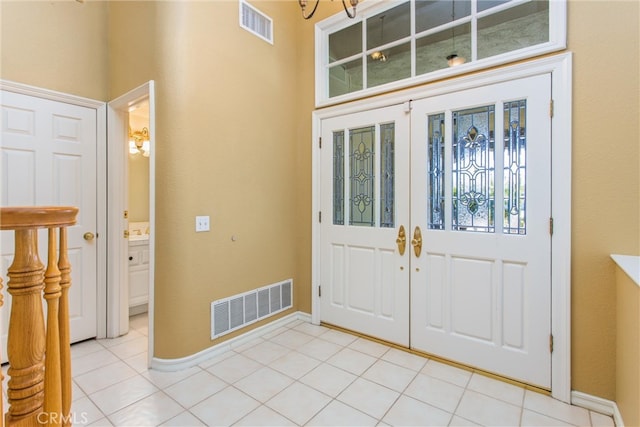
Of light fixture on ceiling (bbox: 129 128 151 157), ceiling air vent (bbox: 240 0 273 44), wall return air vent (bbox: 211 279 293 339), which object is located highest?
ceiling air vent (bbox: 240 0 273 44)

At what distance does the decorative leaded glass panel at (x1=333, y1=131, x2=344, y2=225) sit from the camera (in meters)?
3.06

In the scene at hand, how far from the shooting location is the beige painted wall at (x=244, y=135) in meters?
1.91

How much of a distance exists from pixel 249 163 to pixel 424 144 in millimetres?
1515

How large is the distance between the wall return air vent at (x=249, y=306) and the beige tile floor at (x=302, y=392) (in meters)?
0.23

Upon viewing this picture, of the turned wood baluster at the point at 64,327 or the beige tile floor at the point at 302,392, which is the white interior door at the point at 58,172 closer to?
the beige tile floor at the point at 302,392

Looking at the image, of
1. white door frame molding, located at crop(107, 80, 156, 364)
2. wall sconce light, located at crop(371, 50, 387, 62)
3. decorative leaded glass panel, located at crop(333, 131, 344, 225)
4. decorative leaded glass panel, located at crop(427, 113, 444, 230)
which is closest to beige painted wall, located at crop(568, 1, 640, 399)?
decorative leaded glass panel, located at crop(427, 113, 444, 230)

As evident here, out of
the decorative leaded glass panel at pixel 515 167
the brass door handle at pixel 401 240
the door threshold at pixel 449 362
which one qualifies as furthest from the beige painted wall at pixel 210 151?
the decorative leaded glass panel at pixel 515 167

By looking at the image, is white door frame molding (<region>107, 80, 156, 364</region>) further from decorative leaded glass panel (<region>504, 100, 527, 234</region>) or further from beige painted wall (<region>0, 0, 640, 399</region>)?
decorative leaded glass panel (<region>504, 100, 527, 234</region>)

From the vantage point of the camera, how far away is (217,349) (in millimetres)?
2604

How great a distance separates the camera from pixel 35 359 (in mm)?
1001

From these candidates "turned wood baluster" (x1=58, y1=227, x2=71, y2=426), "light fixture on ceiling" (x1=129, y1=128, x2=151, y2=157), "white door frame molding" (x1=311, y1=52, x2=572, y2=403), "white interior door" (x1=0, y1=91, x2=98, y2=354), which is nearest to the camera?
"turned wood baluster" (x1=58, y1=227, x2=71, y2=426)

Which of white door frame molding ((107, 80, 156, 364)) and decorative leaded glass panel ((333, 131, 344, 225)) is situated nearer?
white door frame molding ((107, 80, 156, 364))

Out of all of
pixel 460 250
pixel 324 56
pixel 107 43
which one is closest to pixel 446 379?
pixel 460 250

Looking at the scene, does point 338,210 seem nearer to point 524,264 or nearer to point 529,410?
point 524,264
